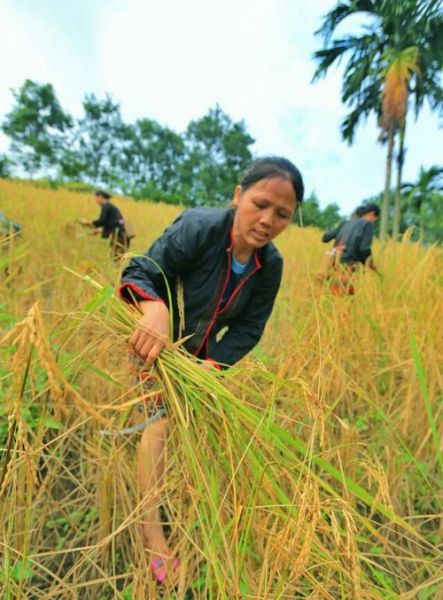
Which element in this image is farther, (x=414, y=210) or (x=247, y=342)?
(x=414, y=210)

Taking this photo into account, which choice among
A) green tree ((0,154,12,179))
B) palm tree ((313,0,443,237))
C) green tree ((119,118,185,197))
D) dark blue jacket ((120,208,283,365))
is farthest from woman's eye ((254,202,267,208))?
green tree ((119,118,185,197))

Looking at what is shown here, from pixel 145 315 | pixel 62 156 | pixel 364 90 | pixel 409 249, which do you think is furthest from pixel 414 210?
pixel 62 156

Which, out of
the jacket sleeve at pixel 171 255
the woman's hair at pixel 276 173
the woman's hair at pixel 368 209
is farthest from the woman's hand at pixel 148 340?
the woman's hair at pixel 368 209

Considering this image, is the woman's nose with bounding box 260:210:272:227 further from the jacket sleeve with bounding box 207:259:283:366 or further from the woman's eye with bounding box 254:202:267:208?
the jacket sleeve with bounding box 207:259:283:366

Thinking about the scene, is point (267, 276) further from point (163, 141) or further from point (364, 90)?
point (163, 141)

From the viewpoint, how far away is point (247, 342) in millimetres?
1074

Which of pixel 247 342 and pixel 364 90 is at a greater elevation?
pixel 364 90

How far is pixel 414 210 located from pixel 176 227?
1506 cm

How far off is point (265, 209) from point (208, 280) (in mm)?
242

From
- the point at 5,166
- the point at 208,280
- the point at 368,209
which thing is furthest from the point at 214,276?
the point at 5,166

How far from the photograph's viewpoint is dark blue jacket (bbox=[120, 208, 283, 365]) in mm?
866

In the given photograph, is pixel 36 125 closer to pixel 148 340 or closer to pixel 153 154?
pixel 153 154

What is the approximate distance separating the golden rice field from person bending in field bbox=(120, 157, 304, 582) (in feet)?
0.21

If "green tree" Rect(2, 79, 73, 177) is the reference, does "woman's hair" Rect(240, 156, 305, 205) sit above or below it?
below
